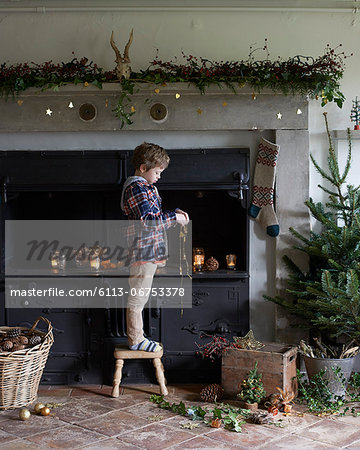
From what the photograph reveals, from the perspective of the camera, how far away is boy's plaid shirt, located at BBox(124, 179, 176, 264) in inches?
161

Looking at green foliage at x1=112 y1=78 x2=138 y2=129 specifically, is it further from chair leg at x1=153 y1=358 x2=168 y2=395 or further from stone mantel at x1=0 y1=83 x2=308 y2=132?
chair leg at x1=153 y1=358 x2=168 y2=395

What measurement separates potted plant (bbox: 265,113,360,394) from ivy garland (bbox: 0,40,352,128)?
398 mm

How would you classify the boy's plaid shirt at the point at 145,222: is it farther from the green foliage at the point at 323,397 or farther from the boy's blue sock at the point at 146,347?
the green foliage at the point at 323,397

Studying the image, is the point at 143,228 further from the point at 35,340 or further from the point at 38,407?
the point at 38,407

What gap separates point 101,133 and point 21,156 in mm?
659

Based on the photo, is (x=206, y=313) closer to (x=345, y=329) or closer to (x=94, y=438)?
(x=345, y=329)

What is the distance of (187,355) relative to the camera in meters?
4.67

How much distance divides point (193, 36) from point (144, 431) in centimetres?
309

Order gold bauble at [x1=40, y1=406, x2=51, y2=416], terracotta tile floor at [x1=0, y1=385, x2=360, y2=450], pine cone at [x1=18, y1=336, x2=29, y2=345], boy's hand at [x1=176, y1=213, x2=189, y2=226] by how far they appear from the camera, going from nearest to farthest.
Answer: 1. terracotta tile floor at [x1=0, y1=385, x2=360, y2=450]
2. gold bauble at [x1=40, y1=406, x2=51, y2=416]
3. pine cone at [x1=18, y1=336, x2=29, y2=345]
4. boy's hand at [x1=176, y1=213, x2=189, y2=226]

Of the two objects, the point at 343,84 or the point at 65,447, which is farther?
the point at 343,84

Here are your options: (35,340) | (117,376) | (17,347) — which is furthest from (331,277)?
(17,347)

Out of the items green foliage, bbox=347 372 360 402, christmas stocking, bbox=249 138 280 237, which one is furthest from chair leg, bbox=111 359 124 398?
green foliage, bbox=347 372 360 402

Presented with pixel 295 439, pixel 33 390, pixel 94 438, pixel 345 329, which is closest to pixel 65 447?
pixel 94 438

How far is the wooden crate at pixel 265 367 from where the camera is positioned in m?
4.10
